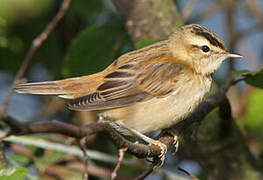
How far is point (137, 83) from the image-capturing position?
3213 mm

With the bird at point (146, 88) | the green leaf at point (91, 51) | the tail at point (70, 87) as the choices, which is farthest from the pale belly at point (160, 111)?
the green leaf at point (91, 51)

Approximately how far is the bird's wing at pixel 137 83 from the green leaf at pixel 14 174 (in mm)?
970

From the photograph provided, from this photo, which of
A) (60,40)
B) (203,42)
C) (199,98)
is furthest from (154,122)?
(60,40)

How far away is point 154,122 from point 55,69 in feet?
6.36

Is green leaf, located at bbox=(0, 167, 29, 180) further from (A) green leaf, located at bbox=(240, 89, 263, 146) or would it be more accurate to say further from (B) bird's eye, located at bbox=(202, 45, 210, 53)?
(A) green leaf, located at bbox=(240, 89, 263, 146)

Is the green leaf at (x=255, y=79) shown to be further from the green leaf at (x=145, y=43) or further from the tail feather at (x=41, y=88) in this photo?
the tail feather at (x=41, y=88)

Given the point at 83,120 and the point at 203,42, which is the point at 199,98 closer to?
the point at 203,42

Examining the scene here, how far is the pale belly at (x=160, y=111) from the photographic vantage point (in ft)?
10.1

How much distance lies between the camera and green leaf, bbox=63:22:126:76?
12.5ft

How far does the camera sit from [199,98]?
10.3 ft

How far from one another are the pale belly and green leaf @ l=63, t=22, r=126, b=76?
30.5 inches

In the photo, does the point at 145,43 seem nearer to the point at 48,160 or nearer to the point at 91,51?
the point at 91,51

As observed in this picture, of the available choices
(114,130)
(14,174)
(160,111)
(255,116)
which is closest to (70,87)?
(160,111)

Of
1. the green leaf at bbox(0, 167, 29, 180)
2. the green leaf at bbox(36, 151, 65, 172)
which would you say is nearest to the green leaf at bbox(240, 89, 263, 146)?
the green leaf at bbox(36, 151, 65, 172)
